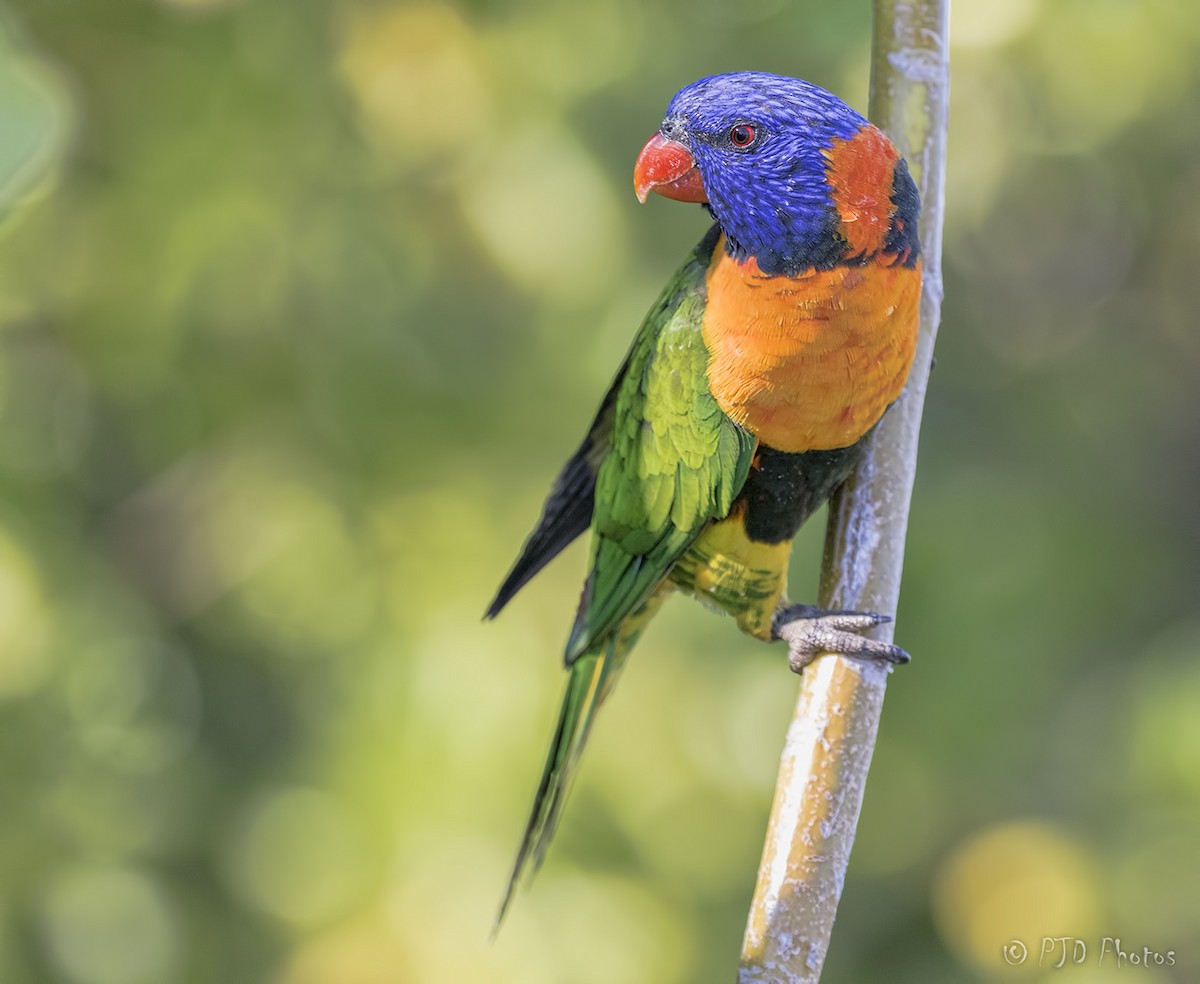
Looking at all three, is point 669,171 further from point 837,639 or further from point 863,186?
point 837,639

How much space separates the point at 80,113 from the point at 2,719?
5.25 ft

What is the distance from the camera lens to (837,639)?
1.57 meters

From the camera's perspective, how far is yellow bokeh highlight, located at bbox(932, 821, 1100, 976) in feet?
10.1

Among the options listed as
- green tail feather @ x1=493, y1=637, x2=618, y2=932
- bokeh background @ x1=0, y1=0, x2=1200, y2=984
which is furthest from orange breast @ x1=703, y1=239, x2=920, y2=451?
bokeh background @ x1=0, y1=0, x2=1200, y2=984

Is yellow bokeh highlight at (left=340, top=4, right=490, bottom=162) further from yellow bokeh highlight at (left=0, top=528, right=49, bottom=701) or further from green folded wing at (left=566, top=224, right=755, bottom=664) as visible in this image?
green folded wing at (left=566, top=224, right=755, bottom=664)

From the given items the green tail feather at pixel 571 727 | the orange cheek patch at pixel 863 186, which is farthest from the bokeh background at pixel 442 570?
the orange cheek patch at pixel 863 186

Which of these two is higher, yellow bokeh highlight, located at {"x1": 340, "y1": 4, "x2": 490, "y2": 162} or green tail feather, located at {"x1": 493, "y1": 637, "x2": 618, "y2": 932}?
yellow bokeh highlight, located at {"x1": 340, "y1": 4, "x2": 490, "y2": 162}

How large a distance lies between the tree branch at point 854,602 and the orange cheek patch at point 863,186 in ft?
0.53

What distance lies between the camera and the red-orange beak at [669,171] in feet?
5.26

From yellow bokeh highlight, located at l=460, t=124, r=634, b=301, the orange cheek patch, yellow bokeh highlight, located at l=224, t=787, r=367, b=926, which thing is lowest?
yellow bokeh highlight, located at l=224, t=787, r=367, b=926

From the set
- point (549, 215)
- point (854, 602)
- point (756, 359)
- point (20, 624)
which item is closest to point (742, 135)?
point (756, 359)

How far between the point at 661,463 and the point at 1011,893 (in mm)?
2107

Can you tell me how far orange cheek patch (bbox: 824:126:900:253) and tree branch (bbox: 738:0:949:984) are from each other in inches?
6.4

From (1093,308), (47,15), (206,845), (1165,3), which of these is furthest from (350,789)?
(1165,3)
